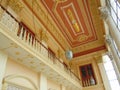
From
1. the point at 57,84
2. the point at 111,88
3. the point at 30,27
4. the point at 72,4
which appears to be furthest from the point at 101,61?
the point at 30,27

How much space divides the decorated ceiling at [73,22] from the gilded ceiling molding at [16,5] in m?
→ 0.51

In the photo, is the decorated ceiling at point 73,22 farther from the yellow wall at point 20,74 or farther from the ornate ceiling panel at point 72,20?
the yellow wall at point 20,74

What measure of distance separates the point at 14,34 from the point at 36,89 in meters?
3.08

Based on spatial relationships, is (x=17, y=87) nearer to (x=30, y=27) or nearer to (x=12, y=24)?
(x=12, y=24)

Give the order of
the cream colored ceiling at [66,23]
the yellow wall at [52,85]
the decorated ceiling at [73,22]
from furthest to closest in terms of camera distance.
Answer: the decorated ceiling at [73,22] < the cream colored ceiling at [66,23] < the yellow wall at [52,85]

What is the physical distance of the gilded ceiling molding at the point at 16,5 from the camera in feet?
21.7

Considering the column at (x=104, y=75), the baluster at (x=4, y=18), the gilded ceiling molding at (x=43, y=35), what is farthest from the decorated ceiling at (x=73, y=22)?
the baluster at (x=4, y=18)

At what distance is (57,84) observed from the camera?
343 inches

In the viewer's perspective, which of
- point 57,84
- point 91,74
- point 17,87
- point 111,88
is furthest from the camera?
point 91,74

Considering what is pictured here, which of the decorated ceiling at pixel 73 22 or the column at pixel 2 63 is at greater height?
the decorated ceiling at pixel 73 22

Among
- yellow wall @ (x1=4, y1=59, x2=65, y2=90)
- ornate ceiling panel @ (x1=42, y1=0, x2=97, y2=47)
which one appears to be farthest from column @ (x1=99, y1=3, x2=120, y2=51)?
yellow wall @ (x1=4, y1=59, x2=65, y2=90)

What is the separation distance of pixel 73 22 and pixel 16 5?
187 inches

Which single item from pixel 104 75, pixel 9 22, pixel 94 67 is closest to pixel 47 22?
pixel 9 22

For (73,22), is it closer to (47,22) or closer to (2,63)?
(47,22)
